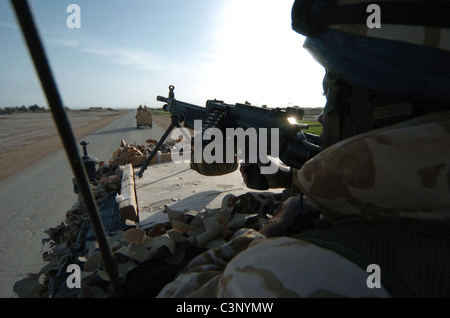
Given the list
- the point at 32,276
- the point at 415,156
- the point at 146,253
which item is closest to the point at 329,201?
the point at 415,156

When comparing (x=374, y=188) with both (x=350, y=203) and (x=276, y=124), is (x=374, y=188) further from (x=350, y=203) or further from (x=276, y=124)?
(x=276, y=124)

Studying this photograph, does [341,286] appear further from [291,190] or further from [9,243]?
[9,243]

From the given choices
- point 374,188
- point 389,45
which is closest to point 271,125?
point 389,45

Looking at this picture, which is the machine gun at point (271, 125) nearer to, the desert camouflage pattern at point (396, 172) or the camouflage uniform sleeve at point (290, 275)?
the desert camouflage pattern at point (396, 172)

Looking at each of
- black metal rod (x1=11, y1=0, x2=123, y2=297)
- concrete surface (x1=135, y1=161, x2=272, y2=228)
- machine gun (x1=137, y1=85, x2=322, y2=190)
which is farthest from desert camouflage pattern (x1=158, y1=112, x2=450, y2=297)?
concrete surface (x1=135, y1=161, x2=272, y2=228)

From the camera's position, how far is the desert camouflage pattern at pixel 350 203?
600mm

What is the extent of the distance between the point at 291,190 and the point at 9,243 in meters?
4.40

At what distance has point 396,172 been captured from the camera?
2.45ft

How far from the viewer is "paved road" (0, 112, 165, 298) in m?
3.39

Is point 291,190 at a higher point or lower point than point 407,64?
lower

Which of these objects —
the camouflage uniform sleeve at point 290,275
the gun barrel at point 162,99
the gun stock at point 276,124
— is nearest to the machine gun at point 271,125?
the gun stock at point 276,124

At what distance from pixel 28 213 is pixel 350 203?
6105 millimetres

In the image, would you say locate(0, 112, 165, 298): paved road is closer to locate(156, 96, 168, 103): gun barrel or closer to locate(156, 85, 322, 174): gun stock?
locate(156, 85, 322, 174): gun stock
